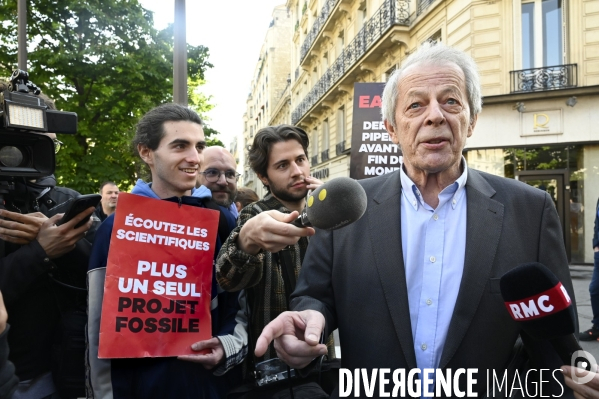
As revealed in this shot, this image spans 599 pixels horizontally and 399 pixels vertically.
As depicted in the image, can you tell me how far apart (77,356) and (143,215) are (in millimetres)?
725

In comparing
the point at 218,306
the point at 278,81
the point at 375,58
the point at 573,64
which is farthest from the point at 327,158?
the point at 278,81

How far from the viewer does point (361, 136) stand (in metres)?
6.61

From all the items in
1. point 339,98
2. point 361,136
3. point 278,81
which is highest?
point 278,81

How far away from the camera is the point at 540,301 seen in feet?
4.62

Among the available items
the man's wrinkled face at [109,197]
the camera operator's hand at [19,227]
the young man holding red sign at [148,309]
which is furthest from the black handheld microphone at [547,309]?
the man's wrinkled face at [109,197]

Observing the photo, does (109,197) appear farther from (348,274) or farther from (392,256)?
(392,256)

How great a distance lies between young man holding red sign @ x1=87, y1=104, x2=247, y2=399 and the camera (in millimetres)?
2221

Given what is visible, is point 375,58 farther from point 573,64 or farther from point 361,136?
point 361,136

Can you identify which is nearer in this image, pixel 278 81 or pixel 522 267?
pixel 522 267

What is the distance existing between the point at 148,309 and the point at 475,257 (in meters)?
1.48

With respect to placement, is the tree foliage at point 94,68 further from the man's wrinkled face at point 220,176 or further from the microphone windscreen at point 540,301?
the microphone windscreen at point 540,301

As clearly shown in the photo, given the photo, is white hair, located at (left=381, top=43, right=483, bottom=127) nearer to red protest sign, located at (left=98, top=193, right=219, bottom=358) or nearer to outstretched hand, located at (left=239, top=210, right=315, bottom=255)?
outstretched hand, located at (left=239, top=210, right=315, bottom=255)

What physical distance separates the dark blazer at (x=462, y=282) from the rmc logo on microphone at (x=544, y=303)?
34cm

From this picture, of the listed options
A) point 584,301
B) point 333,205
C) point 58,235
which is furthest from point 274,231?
point 584,301
